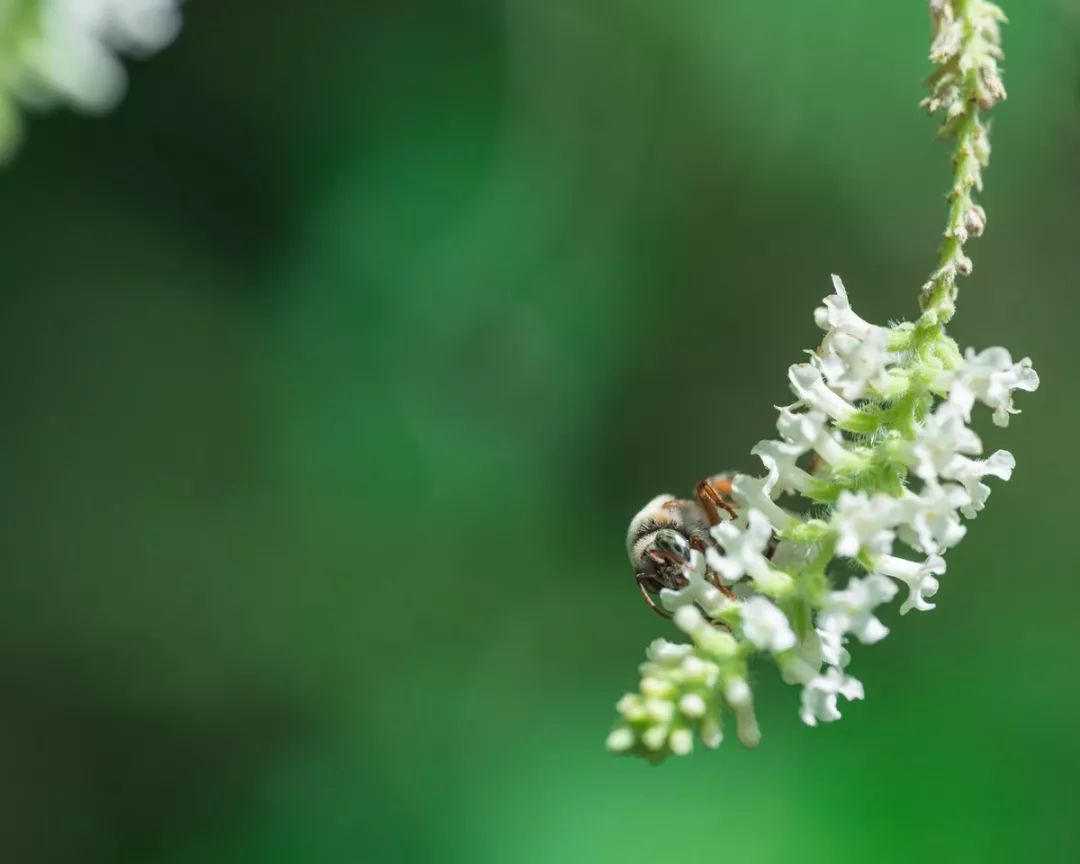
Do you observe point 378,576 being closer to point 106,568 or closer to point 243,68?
point 106,568

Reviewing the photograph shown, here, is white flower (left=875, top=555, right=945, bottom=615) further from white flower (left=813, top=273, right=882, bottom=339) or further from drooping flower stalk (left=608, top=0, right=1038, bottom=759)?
white flower (left=813, top=273, right=882, bottom=339)

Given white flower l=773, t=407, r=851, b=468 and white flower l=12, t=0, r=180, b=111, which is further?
white flower l=12, t=0, r=180, b=111

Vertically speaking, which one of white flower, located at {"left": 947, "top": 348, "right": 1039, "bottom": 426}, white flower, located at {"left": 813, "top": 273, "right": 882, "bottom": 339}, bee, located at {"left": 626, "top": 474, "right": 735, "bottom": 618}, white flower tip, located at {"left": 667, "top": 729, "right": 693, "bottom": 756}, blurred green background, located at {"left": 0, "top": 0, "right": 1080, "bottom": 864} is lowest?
white flower tip, located at {"left": 667, "top": 729, "right": 693, "bottom": 756}

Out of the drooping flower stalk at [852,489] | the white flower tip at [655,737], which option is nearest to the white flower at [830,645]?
the drooping flower stalk at [852,489]

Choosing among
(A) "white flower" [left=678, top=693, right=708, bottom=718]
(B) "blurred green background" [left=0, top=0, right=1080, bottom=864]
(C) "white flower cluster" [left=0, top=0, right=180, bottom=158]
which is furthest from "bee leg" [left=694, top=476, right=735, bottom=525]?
(B) "blurred green background" [left=0, top=0, right=1080, bottom=864]

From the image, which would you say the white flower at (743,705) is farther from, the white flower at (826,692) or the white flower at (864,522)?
the white flower at (864,522)

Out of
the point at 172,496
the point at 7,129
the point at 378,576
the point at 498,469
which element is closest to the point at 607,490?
the point at 498,469

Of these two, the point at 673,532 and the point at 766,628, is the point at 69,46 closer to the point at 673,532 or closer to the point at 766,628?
the point at 673,532
